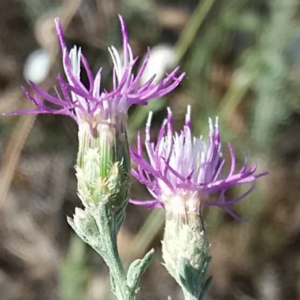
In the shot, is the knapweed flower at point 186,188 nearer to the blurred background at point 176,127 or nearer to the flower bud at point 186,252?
the flower bud at point 186,252

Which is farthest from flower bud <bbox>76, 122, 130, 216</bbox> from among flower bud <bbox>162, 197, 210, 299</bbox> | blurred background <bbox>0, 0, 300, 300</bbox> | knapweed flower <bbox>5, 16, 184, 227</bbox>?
blurred background <bbox>0, 0, 300, 300</bbox>

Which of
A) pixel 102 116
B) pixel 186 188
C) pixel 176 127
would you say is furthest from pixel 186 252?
pixel 176 127

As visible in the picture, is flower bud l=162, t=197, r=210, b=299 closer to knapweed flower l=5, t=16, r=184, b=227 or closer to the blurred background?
knapweed flower l=5, t=16, r=184, b=227

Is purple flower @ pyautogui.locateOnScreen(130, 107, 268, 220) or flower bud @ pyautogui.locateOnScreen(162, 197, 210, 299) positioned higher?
purple flower @ pyautogui.locateOnScreen(130, 107, 268, 220)

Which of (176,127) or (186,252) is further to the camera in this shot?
(176,127)

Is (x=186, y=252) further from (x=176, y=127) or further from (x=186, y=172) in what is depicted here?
(x=176, y=127)

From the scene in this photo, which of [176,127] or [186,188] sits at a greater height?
[186,188]

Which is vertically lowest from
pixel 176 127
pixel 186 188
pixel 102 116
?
pixel 176 127

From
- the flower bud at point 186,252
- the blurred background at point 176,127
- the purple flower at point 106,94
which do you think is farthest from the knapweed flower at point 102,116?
the blurred background at point 176,127
